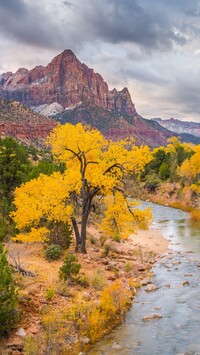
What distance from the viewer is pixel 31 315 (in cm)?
1572

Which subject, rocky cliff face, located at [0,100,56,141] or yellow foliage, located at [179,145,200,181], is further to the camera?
rocky cliff face, located at [0,100,56,141]

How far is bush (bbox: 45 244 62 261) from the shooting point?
24.3 metres

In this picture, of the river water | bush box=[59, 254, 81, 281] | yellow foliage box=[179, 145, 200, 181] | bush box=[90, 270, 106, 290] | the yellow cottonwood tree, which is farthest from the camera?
yellow foliage box=[179, 145, 200, 181]

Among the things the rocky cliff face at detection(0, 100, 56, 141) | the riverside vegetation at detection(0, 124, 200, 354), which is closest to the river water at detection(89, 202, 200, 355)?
the riverside vegetation at detection(0, 124, 200, 354)

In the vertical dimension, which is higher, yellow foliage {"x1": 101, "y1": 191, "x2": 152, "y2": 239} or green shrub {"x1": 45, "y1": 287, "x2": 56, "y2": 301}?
yellow foliage {"x1": 101, "y1": 191, "x2": 152, "y2": 239}

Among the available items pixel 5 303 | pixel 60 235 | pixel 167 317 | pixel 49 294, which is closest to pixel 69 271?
pixel 49 294

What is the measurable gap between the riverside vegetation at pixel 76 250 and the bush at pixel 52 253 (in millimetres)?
67

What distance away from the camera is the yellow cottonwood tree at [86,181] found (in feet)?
78.1

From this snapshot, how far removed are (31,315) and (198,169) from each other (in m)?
54.4

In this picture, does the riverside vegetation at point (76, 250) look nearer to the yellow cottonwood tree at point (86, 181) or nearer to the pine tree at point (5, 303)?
the yellow cottonwood tree at point (86, 181)

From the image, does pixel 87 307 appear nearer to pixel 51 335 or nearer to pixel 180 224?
pixel 51 335

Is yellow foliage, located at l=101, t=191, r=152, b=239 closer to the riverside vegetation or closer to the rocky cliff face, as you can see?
the riverside vegetation

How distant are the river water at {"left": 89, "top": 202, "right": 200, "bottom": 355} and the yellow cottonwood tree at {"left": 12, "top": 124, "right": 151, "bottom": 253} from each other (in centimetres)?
467

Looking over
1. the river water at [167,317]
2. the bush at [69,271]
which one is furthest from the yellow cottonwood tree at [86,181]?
the river water at [167,317]
